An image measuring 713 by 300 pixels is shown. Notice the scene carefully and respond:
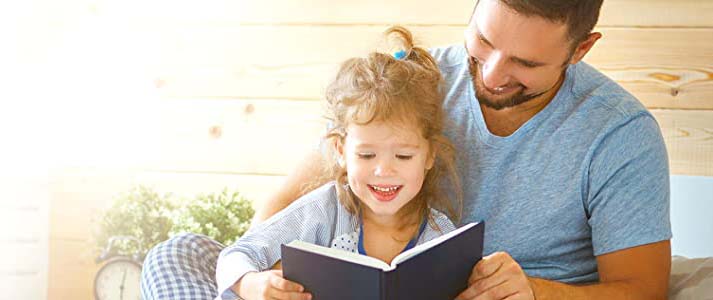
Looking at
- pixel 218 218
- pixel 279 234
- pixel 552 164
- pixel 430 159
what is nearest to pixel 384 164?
pixel 430 159

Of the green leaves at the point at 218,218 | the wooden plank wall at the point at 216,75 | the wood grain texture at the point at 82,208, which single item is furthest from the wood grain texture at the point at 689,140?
the wood grain texture at the point at 82,208

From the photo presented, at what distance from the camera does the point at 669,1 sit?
7.90 feet

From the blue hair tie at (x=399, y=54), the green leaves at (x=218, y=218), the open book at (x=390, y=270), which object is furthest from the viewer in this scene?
the green leaves at (x=218, y=218)

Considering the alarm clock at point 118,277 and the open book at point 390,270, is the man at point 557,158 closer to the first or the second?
the open book at point 390,270

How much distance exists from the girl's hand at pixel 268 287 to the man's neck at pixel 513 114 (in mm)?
554

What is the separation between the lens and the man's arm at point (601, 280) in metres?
1.53

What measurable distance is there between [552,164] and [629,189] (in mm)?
152

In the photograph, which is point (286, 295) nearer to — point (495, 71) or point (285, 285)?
point (285, 285)

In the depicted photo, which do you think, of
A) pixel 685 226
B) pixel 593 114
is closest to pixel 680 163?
pixel 685 226

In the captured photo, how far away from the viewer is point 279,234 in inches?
67.9

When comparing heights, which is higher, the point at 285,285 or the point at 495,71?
the point at 495,71

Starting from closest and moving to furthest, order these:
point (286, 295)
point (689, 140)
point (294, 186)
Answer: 1. point (286, 295)
2. point (294, 186)
3. point (689, 140)

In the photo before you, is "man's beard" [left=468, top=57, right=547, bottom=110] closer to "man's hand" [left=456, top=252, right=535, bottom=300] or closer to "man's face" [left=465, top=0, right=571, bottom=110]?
"man's face" [left=465, top=0, right=571, bottom=110]

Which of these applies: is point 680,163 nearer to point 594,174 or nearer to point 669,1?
point 669,1
